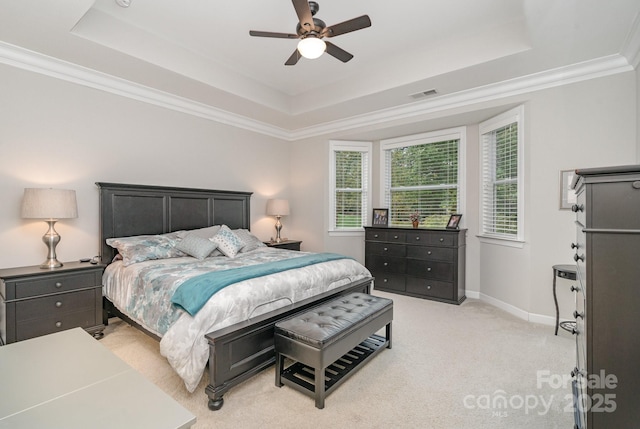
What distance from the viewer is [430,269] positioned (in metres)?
4.48

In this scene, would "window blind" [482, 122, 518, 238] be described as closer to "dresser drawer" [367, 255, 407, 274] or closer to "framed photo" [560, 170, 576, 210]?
"framed photo" [560, 170, 576, 210]

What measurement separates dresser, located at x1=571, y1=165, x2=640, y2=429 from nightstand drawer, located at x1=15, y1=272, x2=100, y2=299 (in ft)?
12.4

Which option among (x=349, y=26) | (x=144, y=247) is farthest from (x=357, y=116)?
(x=144, y=247)

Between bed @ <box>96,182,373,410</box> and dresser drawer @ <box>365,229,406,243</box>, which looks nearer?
bed @ <box>96,182,373,410</box>

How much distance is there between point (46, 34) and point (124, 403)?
337 cm

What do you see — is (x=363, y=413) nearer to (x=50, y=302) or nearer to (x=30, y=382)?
(x=30, y=382)

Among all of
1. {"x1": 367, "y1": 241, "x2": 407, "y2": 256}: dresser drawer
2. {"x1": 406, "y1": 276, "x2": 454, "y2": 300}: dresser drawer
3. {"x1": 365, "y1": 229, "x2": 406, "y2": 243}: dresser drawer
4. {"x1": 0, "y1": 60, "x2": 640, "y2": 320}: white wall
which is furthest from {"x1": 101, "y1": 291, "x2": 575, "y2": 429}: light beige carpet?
{"x1": 365, "y1": 229, "x2": 406, "y2": 243}: dresser drawer

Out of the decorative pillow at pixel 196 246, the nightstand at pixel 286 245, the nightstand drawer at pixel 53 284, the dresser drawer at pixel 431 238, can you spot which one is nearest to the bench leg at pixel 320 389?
the decorative pillow at pixel 196 246

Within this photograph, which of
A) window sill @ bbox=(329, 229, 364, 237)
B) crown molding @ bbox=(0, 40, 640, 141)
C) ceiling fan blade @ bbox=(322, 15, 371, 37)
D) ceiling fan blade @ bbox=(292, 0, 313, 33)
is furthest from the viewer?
window sill @ bbox=(329, 229, 364, 237)

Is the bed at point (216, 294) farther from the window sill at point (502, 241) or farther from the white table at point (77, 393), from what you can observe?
the window sill at point (502, 241)

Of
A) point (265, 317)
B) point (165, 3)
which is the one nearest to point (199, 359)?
point (265, 317)

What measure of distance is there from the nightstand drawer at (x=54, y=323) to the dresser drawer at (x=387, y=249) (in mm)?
3742

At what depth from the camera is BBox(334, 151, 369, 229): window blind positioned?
563cm

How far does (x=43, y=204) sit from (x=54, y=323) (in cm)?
110
